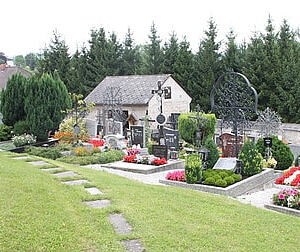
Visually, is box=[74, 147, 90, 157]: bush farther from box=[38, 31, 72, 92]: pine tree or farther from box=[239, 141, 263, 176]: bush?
box=[38, 31, 72, 92]: pine tree

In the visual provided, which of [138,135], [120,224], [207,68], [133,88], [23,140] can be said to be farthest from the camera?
[207,68]

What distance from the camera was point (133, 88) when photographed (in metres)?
30.6

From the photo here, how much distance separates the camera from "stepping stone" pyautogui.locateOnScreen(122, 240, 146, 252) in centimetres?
492

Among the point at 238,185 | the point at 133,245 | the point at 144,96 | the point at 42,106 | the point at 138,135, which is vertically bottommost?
the point at 238,185

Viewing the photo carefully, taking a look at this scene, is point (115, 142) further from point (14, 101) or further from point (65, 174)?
point (65, 174)

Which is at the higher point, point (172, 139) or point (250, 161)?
point (172, 139)

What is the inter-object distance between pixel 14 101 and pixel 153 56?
21.9 meters

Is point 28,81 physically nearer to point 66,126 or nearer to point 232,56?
point 66,126

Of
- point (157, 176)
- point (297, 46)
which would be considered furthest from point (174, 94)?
point (157, 176)

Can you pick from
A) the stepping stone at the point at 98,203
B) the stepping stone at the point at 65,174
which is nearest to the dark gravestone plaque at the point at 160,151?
the stepping stone at the point at 65,174

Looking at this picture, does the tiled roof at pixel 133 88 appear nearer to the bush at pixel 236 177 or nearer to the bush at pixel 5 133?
the bush at pixel 5 133

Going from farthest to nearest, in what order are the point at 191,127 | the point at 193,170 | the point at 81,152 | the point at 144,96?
1. the point at 144,96
2. the point at 191,127
3. the point at 81,152
4. the point at 193,170

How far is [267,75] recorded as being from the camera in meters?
31.5

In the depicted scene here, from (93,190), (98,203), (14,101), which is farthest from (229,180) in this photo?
(14,101)
